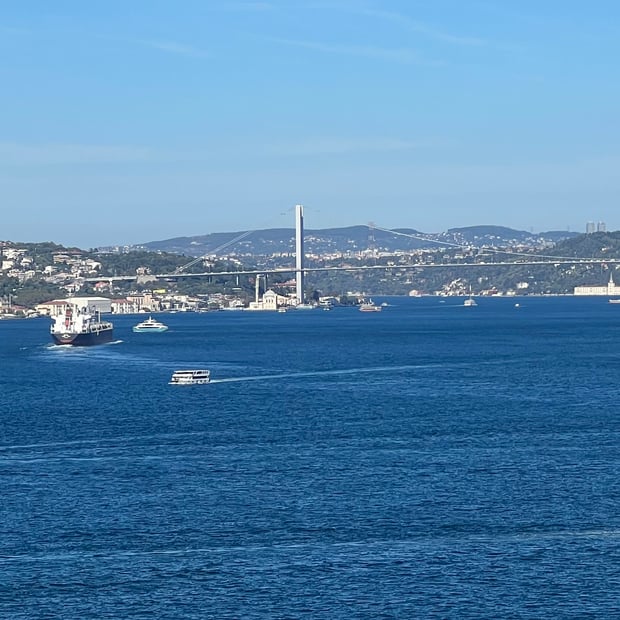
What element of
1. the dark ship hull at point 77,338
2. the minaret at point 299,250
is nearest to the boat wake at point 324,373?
the dark ship hull at point 77,338

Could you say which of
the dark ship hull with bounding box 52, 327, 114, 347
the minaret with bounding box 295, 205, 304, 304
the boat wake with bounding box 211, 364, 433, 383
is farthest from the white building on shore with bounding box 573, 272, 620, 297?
the boat wake with bounding box 211, 364, 433, 383

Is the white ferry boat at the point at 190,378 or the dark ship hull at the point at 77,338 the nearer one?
the white ferry boat at the point at 190,378

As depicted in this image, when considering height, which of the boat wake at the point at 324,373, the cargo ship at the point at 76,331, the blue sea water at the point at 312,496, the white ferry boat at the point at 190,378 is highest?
the cargo ship at the point at 76,331

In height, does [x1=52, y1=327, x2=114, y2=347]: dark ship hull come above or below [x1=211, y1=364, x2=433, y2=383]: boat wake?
above

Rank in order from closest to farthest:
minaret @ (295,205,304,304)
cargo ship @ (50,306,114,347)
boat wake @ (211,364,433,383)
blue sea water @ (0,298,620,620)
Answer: blue sea water @ (0,298,620,620) < boat wake @ (211,364,433,383) < cargo ship @ (50,306,114,347) < minaret @ (295,205,304,304)

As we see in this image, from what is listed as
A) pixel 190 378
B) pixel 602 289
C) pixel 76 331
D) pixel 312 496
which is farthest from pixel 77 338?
pixel 602 289

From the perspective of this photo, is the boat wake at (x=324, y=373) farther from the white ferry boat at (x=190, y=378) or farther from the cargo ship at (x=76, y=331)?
the cargo ship at (x=76, y=331)

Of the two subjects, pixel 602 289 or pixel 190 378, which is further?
pixel 602 289

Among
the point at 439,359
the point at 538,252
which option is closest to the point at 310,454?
the point at 439,359

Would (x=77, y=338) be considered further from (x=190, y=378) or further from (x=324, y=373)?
(x=190, y=378)

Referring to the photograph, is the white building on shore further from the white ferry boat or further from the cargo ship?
the white ferry boat
